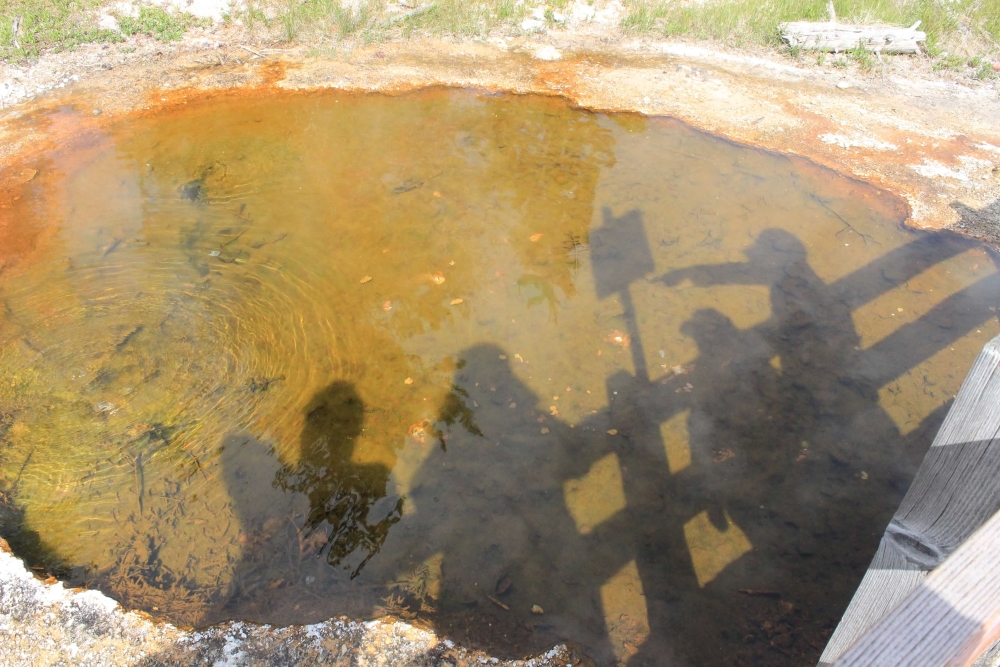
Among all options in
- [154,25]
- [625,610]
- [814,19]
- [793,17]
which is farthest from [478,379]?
[814,19]

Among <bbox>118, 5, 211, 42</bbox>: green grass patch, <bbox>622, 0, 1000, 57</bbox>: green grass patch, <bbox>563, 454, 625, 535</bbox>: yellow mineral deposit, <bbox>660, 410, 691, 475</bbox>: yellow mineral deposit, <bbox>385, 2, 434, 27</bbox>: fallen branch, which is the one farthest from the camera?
<bbox>385, 2, 434, 27</bbox>: fallen branch

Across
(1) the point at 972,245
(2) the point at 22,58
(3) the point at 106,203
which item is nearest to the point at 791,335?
(1) the point at 972,245

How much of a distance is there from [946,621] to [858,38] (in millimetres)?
9053

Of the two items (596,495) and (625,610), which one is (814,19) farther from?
(625,610)

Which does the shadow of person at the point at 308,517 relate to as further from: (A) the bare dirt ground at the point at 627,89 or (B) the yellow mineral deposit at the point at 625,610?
(A) the bare dirt ground at the point at 627,89

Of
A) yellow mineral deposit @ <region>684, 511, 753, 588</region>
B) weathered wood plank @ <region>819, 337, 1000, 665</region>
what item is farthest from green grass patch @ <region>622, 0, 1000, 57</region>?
weathered wood plank @ <region>819, 337, 1000, 665</region>

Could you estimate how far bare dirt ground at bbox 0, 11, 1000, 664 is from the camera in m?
6.05

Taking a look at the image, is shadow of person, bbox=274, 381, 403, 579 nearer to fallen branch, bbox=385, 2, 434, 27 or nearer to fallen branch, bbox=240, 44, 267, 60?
fallen branch, bbox=240, 44, 267, 60

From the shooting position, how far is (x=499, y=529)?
352cm

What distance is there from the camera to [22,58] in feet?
23.1

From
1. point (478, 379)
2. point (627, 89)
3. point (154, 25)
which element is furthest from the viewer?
point (154, 25)

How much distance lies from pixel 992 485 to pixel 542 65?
7.52 m

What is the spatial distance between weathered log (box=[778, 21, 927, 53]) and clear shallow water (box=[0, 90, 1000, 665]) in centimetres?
279

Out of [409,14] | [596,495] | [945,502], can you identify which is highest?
[945,502]
